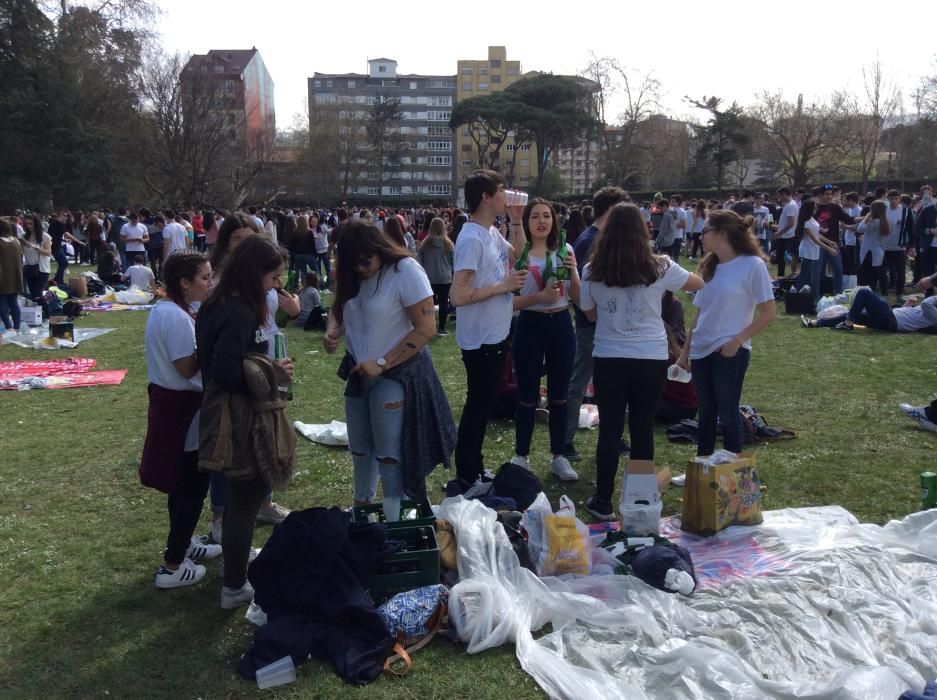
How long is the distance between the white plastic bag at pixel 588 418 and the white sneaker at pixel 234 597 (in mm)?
3489

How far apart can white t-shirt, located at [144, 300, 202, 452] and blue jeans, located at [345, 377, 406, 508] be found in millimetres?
780

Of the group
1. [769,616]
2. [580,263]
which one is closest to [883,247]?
[580,263]

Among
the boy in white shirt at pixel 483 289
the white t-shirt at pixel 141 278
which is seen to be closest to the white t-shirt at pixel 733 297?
the boy in white shirt at pixel 483 289

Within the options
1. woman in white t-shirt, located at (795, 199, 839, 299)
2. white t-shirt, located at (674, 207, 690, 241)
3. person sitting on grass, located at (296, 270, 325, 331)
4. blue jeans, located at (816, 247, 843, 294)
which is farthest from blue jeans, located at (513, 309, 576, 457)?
white t-shirt, located at (674, 207, 690, 241)

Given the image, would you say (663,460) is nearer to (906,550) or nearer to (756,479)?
(756,479)

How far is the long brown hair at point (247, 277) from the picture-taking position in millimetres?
3205

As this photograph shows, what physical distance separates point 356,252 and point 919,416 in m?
5.16

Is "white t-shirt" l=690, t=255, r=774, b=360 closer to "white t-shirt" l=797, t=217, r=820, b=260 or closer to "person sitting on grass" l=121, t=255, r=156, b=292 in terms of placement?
"white t-shirt" l=797, t=217, r=820, b=260

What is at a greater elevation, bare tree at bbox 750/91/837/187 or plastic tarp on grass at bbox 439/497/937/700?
bare tree at bbox 750/91/837/187

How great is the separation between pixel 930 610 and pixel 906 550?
640 millimetres

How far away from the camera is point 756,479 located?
14.2 feet

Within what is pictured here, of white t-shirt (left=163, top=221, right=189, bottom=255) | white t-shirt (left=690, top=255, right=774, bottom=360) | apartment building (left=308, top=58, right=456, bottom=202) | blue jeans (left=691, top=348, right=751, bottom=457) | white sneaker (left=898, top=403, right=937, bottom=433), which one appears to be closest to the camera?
white t-shirt (left=690, top=255, right=774, bottom=360)

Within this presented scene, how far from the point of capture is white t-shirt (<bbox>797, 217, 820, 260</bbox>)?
12.3 metres

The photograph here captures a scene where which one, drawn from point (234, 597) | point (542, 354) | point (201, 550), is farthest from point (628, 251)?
point (201, 550)
